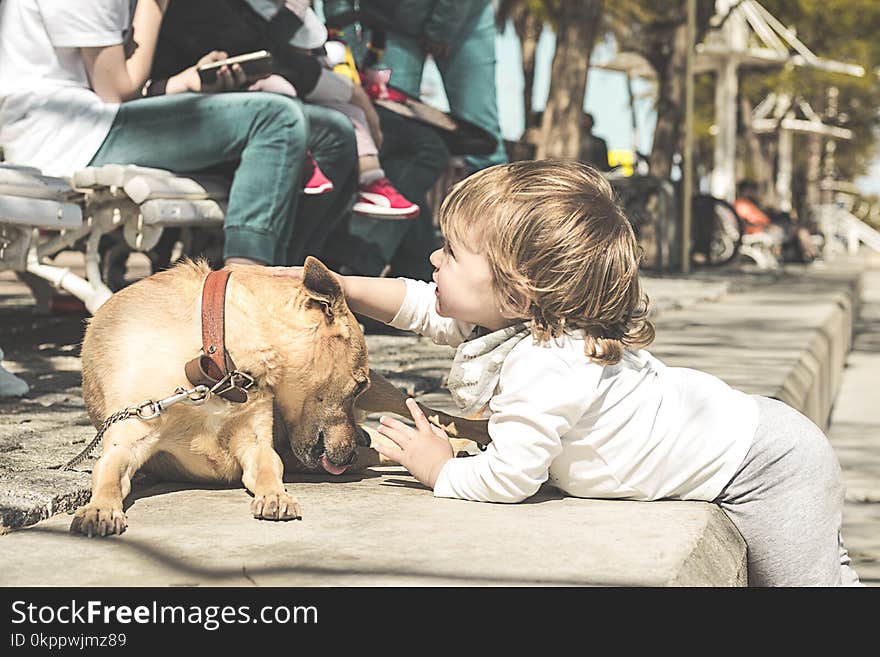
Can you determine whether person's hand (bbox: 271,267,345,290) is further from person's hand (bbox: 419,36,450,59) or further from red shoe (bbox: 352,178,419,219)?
person's hand (bbox: 419,36,450,59)

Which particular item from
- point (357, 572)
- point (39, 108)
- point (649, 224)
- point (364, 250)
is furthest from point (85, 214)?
point (649, 224)

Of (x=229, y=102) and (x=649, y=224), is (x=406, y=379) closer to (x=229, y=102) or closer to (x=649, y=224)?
(x=229, y=102)

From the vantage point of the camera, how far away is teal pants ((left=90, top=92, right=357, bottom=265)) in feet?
16.7

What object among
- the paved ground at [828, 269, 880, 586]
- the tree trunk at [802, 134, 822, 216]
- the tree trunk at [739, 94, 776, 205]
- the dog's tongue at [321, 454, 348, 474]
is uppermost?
the dog's tongue at [321, 454, 348, 474]

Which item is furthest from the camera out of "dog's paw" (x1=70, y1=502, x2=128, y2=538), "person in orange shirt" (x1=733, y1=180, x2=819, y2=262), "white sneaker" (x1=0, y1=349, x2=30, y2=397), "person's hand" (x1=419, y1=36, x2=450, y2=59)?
"person in orange shirt" (x1=733, y1=180, x2=819, y2=262)

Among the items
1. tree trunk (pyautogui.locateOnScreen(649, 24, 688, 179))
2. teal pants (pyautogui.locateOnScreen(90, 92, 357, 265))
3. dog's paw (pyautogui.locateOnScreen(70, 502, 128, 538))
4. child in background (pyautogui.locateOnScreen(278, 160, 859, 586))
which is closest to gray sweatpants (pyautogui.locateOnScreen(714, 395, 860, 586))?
child in background (pyautogui.locateOnScreen(278, 160, 859, 586))

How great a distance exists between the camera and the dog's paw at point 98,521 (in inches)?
102

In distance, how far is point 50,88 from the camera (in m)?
5.13

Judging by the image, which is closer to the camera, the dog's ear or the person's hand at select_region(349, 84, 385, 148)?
the dog's ear

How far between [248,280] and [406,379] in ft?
5.58

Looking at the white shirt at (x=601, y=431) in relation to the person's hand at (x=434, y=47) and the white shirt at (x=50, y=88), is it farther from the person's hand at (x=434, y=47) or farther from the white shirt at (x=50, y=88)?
the person's hand at (x=434, y=47)

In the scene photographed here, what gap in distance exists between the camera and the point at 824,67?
26.7m

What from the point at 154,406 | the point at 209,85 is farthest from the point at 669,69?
the point at 154,406

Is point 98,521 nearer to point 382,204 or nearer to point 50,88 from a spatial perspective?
point 50,88
